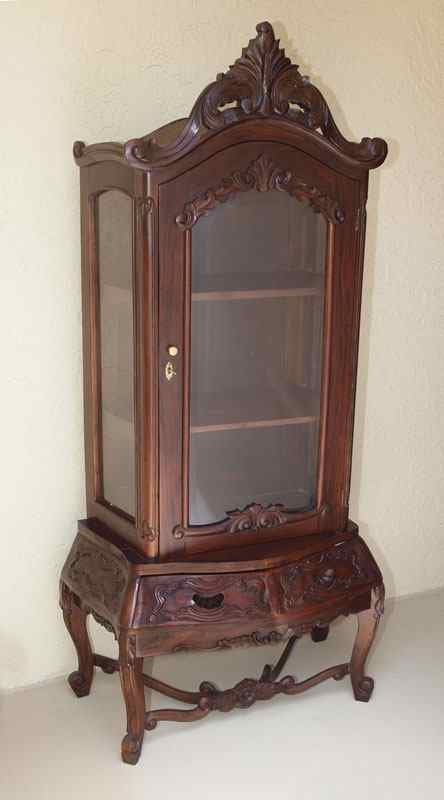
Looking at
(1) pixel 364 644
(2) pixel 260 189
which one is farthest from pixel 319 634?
(2) pixel 260 189

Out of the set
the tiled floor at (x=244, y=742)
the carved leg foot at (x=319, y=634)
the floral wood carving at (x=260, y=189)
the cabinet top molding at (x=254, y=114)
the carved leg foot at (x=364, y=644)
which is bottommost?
the tiled floor at (x=244, y=742)

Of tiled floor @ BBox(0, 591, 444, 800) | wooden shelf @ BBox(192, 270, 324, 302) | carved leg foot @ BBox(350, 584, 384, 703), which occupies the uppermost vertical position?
wooden shelf @ BBox(192, 270, 324, 302)

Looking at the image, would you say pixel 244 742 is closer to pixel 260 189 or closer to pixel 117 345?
pixel 117 345

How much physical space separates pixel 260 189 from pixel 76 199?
0.46 metres

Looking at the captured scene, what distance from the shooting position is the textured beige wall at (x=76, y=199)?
2.04 m

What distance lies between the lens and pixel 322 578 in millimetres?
2096

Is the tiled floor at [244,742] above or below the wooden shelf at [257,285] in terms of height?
below

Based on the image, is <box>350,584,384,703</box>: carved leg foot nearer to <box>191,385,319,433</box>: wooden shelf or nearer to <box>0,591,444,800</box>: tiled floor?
<box>0,591,444,800</box>: tiled floor

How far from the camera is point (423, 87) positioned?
8.20 feet

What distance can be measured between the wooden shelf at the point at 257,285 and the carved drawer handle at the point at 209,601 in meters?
0.62

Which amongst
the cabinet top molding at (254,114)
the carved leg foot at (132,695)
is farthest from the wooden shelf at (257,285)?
the carved leg foot at (132,695)

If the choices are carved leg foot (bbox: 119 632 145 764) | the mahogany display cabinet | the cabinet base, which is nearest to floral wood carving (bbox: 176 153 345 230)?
the mahogany display cabinet

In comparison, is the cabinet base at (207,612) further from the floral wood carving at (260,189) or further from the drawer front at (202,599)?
the floral wood carving at (260,189)

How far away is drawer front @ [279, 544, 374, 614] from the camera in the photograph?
203 cm
